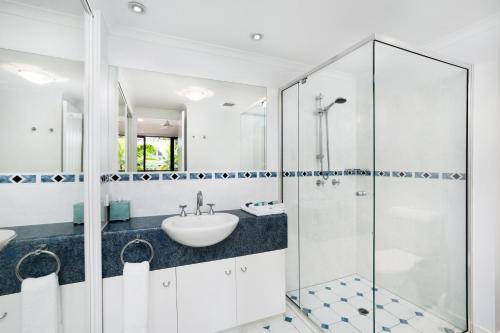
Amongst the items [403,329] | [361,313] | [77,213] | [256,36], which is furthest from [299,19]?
[403,329]

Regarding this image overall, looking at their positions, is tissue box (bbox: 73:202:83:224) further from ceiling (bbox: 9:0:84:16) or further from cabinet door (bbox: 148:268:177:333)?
ceiling (bbox: 9:0:84:16)

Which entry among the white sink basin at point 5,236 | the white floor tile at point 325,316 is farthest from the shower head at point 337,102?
the white sink basin at point 5,236

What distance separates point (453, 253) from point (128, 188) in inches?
104

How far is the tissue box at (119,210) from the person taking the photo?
71.5 inches

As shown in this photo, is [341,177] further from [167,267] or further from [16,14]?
[16,14]

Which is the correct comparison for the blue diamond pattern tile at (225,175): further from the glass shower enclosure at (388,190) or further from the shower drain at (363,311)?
the shower drain at (363,311)

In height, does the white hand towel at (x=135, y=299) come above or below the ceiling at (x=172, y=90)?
below

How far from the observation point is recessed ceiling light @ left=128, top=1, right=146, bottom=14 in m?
1.65

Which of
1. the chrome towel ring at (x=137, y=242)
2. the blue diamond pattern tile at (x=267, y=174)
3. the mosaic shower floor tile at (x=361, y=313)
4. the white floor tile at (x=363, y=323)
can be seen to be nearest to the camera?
the chrome towel ring at (x=137, y=242)

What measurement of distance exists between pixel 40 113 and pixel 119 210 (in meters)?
0.96

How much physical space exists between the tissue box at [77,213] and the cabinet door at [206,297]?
2.30 ft

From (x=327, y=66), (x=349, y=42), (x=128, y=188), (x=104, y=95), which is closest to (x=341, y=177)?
(x=327, y=66)

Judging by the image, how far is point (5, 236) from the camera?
0.84m

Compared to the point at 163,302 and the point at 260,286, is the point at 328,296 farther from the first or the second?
the point at 163,302
